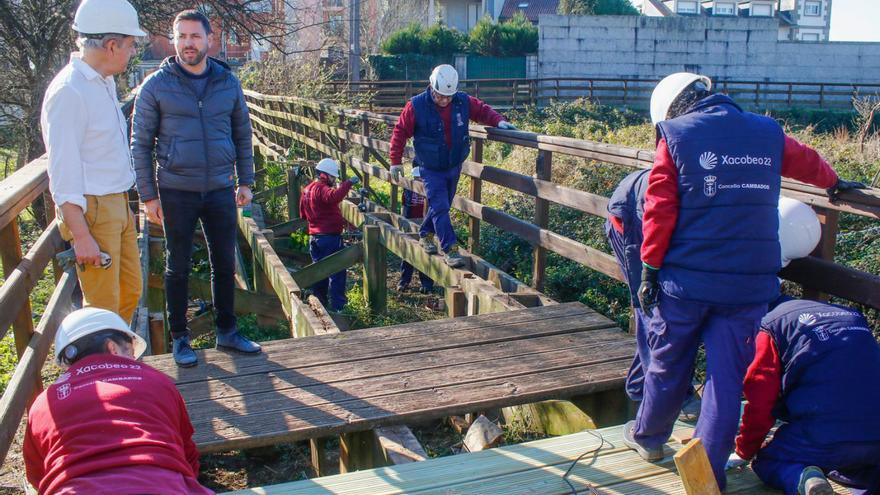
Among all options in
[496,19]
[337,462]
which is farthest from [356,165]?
[496,19]

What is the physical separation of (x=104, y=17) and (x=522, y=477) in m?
2.76

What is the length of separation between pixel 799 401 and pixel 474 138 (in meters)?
4.32

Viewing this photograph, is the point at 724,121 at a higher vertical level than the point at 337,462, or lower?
higher

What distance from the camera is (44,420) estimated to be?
93.7 inches

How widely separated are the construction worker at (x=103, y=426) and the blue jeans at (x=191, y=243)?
1760 millimetres

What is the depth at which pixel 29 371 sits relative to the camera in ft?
11.9

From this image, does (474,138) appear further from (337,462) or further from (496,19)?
(496,19)

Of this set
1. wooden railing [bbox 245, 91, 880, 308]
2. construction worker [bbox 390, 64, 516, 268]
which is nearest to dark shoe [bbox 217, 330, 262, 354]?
wooden railing [bbox 245, 91, 880, 308]

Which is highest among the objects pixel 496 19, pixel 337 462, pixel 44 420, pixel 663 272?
pixel 496 19

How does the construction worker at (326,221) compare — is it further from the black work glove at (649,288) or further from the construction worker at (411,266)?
the black work glove at (649,288)

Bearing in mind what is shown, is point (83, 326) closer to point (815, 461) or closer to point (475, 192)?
point (815, 461)

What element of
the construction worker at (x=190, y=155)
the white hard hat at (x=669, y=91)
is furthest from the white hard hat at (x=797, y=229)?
the construction worker at (x=190, y=155)

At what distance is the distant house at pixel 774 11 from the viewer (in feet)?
229

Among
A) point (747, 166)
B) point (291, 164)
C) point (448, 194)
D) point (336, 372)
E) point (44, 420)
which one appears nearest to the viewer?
point (44, 420)
